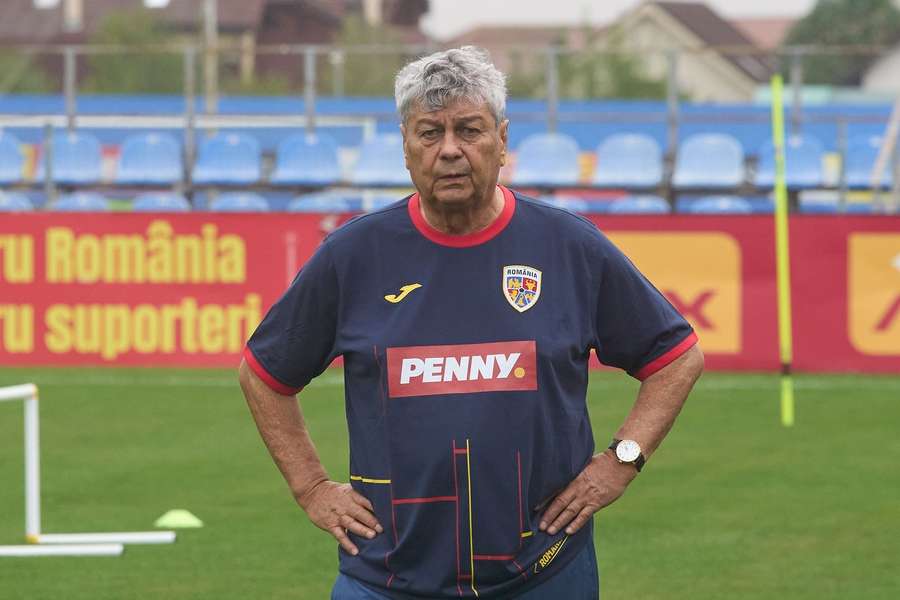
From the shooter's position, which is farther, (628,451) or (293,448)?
(293,448)

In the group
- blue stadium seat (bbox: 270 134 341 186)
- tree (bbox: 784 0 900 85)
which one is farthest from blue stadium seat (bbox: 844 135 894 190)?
tree (bbox: 784 0 900 85)

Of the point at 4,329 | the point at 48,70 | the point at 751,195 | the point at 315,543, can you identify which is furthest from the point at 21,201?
the point at 48,70

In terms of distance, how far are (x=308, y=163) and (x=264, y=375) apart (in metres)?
19.6

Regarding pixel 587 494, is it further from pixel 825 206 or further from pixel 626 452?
pixel 825 206

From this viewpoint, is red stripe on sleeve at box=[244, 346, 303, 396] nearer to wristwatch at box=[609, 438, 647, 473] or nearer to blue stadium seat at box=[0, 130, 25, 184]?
wristwatch at box=[609, 438, 647, 473]

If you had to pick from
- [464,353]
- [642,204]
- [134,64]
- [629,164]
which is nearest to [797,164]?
[629,164]

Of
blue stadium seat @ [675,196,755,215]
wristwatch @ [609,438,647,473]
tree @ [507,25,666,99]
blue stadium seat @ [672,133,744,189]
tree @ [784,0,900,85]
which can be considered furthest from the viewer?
tree @ [784,0,900,85]

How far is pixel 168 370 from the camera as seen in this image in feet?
54.3

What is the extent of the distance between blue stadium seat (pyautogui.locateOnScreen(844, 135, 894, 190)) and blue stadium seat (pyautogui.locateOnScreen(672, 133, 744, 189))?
1.55 meters

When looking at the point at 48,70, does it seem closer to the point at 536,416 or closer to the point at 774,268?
the point at 774,268

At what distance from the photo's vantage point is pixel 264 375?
4.30m

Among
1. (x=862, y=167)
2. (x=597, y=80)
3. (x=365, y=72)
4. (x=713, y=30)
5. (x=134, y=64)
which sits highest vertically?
(x=713, y=30)

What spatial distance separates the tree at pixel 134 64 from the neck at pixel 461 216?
48.9 meters

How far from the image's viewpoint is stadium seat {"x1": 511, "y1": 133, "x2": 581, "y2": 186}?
22.9 meters
